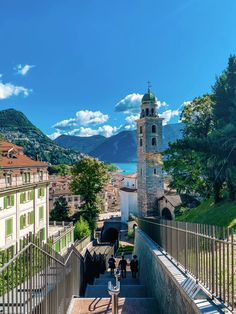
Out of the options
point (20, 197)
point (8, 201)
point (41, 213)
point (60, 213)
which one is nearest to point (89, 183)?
point (60, 213)

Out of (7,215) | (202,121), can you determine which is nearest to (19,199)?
(7,215)

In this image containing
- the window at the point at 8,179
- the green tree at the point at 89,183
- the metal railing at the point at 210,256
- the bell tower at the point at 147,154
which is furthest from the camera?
the bell tower at the point at 147,154

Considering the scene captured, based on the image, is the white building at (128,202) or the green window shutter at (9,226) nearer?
the green window shutter at (9,226)

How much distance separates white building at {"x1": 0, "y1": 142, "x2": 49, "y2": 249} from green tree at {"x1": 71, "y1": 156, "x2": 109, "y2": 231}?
13644 mm

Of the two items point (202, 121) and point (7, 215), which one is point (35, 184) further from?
point (202, 121)

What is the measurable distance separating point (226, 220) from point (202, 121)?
11549mm

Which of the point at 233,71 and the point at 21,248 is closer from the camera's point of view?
the point at 21,248

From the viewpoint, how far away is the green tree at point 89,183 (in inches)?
1839

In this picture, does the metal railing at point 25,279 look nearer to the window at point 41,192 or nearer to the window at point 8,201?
the window at point 8,201

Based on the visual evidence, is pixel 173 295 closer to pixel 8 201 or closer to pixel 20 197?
pixel 8 201

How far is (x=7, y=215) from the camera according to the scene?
2316 cm

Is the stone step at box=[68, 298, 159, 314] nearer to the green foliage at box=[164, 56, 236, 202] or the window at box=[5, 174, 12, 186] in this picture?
the green foliage at box=[164, 56, 236, 202]

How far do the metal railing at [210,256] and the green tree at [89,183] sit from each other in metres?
39.5

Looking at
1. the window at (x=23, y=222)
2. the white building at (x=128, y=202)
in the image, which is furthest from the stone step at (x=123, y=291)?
the white building at (x=128, y=202)
